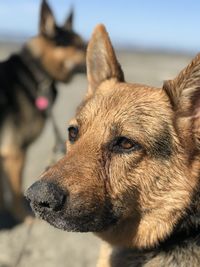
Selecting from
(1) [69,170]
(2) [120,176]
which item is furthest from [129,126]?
(1) [69,170]

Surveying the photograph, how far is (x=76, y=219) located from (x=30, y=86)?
4.63 m

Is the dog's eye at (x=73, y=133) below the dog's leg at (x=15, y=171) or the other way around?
the other way around

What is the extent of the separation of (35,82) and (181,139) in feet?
Result: 14.9

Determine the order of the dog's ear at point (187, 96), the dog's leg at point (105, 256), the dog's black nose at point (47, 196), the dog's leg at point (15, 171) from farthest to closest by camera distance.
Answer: the dog's leg at point (15, 171)
the dog's leg at point (105, 256)
the dog's ear at point (187, 96)
the dog's black nose at point (47, 196)

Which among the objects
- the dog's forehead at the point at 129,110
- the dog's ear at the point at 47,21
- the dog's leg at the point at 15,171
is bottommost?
the dog's leg at the point at 15,171

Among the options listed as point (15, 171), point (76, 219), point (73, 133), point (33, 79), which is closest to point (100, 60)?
point (73, 133)

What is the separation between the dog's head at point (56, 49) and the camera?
8.20m

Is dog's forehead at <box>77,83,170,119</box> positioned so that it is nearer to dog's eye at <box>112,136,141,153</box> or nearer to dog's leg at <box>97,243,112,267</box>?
dog's eye at <box>112,136,141,153</box>

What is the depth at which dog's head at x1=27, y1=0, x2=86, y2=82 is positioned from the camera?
820cm

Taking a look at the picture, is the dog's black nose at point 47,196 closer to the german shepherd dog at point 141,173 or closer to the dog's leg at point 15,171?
the german shepherd dog at point 141,173

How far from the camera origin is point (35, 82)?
26.0ft

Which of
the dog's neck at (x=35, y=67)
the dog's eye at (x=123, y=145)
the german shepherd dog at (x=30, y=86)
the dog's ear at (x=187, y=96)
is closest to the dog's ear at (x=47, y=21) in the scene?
the german shepherd dog at (x=30, y=86)

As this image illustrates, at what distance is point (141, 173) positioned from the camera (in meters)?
3.66

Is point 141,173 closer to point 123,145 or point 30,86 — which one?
point 123,145
